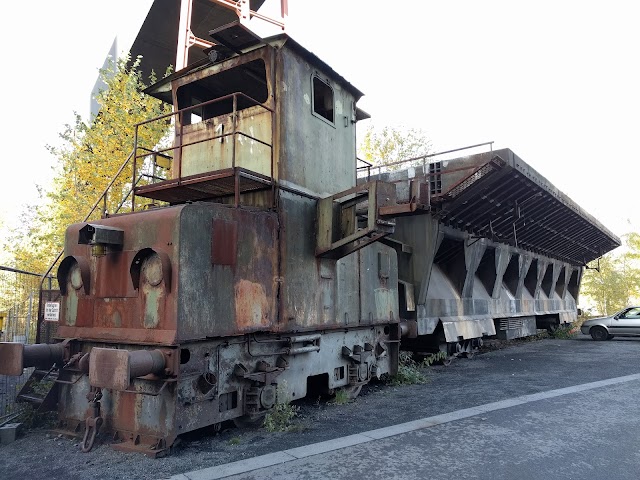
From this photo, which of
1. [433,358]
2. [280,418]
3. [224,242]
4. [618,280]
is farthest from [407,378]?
[618,280]

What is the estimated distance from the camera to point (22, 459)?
4820 millimetres

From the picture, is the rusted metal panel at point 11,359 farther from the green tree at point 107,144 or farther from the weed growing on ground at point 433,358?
the weed growing on ground at point 433,358

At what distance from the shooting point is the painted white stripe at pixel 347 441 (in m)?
4.33

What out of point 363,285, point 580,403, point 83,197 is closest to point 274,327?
point 363,285

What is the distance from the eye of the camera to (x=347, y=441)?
5270 millimetres

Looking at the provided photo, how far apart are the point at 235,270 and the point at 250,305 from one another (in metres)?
0.47

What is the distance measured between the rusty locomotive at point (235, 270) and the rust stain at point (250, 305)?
0.02 metres

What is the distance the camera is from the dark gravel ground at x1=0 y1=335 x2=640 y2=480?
4.56 metres

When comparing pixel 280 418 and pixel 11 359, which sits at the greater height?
pixel 11 359

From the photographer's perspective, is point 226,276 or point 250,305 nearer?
point 226,276

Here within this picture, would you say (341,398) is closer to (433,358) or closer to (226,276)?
(226,276)

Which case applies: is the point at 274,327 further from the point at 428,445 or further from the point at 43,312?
the point at 43,312

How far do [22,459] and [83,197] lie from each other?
285 inches

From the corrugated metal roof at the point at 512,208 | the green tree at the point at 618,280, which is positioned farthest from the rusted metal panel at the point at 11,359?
the green tree at the point at 618,280
